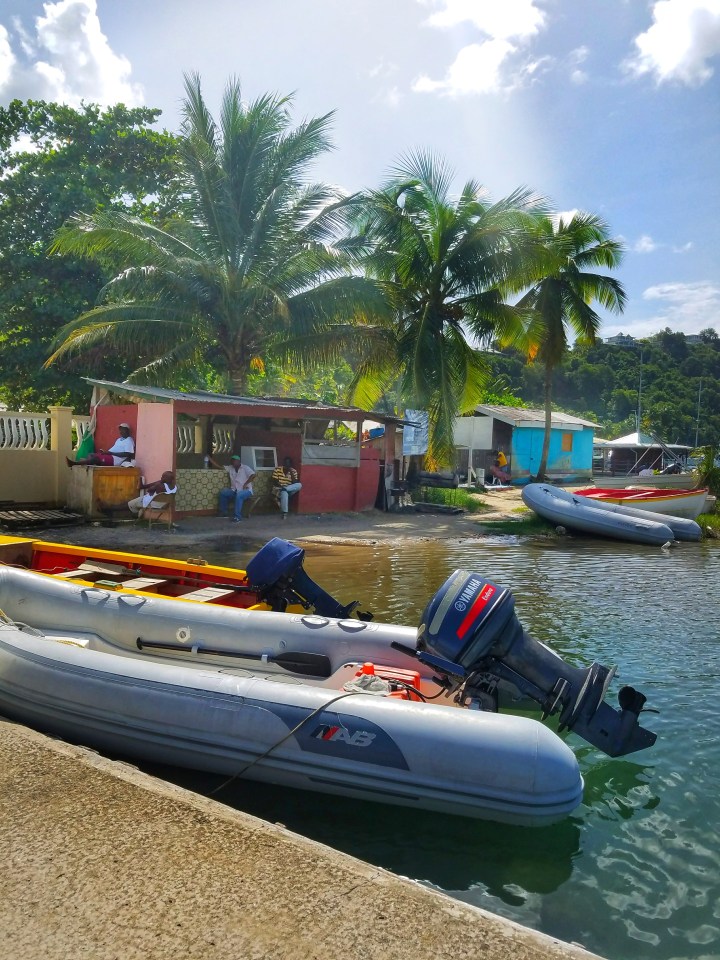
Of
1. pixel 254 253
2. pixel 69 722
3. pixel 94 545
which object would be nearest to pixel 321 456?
pixel 254 253

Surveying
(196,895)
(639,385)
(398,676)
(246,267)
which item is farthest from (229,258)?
(639,385)

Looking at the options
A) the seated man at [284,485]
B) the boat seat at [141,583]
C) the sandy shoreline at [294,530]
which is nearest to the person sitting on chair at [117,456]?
the sandy shoreline at [294,530]

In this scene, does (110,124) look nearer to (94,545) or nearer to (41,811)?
(94,545)

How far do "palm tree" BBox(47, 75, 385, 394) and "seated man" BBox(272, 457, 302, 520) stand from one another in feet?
10.7

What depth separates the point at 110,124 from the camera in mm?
22562

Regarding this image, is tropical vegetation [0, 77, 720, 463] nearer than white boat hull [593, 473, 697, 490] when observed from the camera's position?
Yes

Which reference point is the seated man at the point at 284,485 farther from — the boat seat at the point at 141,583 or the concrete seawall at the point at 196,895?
the concrete seawall at the point at 196,895

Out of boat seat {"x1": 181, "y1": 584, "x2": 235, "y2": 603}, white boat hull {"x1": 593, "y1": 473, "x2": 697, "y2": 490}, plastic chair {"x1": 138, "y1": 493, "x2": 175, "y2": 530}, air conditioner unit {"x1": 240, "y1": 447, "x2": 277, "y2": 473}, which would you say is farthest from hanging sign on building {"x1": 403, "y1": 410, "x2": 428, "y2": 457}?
boat seat {"x1": 181, "y1": 584, "x2": 235, "y2": 603}

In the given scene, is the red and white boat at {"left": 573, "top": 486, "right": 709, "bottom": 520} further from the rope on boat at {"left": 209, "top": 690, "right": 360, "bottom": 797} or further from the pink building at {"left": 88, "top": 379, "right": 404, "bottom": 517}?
the rope on boat at {"left": 209, "top": 690, "right": 360, "bottom": 797}

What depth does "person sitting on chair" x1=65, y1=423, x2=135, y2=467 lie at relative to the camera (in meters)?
13.6

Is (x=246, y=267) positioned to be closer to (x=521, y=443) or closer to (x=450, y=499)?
(x=450, y=499)

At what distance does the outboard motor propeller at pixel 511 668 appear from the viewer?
14.5 ft

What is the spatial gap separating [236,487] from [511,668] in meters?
11.0

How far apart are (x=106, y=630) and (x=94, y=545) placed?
6275 mm
